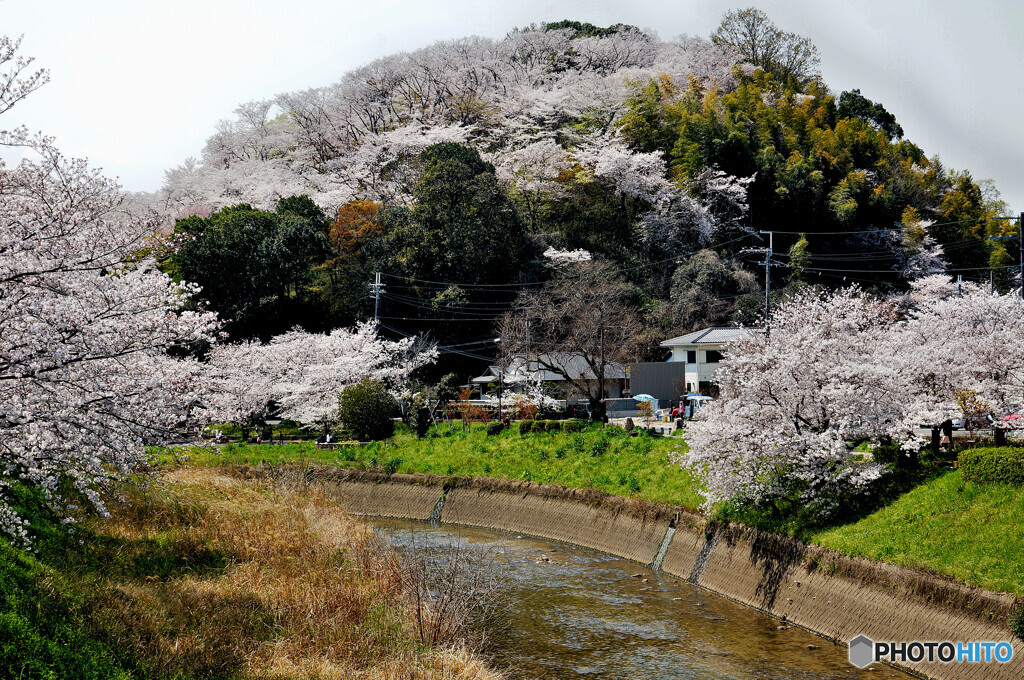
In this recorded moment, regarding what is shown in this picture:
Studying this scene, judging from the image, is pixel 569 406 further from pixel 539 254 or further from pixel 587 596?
pixel 587 596

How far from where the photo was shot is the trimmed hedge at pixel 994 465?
15.6 meters

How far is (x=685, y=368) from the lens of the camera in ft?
162

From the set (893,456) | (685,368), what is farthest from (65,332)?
(685,368)

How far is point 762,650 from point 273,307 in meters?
40.5

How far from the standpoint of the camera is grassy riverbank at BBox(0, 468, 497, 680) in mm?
9703

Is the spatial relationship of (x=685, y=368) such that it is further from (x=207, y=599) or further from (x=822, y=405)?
(x=207, y=599)

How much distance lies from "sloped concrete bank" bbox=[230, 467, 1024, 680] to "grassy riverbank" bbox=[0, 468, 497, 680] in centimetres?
511

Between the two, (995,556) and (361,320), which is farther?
(361,320)

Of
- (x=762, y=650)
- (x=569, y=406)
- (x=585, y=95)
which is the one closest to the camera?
(x=762, y=650)

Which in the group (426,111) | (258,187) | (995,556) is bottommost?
(995,556)

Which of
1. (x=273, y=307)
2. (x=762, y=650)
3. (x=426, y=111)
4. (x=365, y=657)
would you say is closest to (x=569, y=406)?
(x=273, y=307)

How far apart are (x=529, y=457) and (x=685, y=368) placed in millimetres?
22174

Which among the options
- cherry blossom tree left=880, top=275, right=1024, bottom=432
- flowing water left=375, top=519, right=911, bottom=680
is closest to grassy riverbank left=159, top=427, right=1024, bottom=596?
flowing water left=375, top=519, right=911, bottom=680

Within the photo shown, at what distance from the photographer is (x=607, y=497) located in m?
25.0
